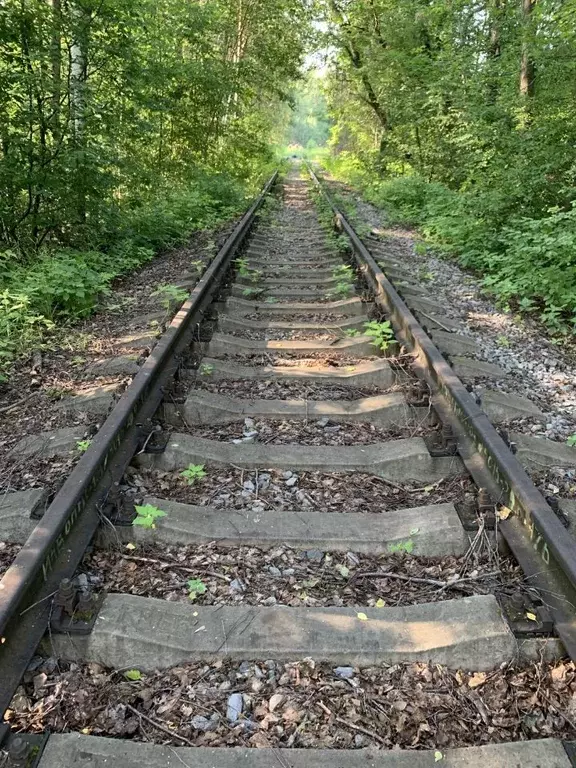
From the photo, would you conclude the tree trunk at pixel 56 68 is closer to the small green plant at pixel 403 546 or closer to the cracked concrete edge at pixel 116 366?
the cracked concrete edge at pixel 116 366

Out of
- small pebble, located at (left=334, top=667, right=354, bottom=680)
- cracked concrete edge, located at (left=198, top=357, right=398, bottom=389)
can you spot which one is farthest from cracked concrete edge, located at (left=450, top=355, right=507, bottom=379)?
small pebble, located at (left=334, top=667, right=354, bottom=680)

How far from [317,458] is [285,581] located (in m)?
0.86

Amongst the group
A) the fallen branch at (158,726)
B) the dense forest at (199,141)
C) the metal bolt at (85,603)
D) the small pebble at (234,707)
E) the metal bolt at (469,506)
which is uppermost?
the dense forest at (199,141)

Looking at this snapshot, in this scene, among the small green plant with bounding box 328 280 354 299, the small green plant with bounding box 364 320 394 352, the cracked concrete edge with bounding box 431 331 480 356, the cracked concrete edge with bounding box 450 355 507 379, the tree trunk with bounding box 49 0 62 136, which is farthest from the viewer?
the tree trunk with bounding box 49 0 62 136

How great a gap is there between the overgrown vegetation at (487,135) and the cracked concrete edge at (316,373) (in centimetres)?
245

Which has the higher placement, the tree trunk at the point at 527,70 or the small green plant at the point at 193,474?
the tree trunk at the point at 527,70

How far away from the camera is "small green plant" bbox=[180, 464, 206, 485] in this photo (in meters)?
2.83

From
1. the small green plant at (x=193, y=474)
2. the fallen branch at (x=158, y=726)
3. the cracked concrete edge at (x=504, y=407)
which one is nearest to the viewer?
the fallen branch at (x=158, y=726)

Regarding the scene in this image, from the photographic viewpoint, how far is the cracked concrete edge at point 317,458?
2922 mm

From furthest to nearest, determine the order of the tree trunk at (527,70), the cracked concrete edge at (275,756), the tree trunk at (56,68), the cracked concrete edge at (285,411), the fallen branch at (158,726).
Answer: the tree trunk at (527,70) → the tree trunk at (56,68) → the cracked concrete edge at (285,411) → the fallen branch at (158,726) → the cracked concrete edge at (275,756)

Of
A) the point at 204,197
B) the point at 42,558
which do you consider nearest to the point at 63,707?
the point at 42,558

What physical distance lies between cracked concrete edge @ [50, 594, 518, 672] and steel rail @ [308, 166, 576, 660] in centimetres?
21

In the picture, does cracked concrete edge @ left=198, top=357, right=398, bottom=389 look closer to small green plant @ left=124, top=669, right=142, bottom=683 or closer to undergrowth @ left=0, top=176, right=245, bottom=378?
undergrowth @ left=0, top=176, right=245, bottom=378

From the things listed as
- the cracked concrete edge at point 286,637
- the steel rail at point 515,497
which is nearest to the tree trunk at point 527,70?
the steel rail at point 515,497
